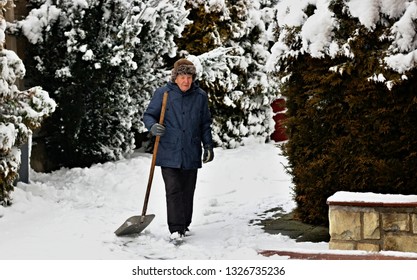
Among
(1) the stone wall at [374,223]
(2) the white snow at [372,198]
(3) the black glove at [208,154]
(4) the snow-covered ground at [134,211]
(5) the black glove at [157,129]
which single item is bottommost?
(4) the snow-covered ground at [134,211]

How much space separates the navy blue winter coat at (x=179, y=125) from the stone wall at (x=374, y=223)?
1.54 metres

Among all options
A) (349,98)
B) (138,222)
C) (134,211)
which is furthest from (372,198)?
(134,211)

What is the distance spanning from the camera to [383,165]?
6.40 metres

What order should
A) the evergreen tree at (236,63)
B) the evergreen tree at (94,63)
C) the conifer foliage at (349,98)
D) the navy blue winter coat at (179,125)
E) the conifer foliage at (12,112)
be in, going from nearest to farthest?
the conifer foliage at (349,98)
the navy blue winter coat at (179,125)
the conifer foliage at (12,112)
the evergreen tree at (94,63)
the evergreen tree at (236,63)

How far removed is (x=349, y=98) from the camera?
21.4ft

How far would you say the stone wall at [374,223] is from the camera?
5879 mm

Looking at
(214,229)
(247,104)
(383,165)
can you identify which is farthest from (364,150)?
(247,104)

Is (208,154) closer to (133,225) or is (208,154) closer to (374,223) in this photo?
(133,225)

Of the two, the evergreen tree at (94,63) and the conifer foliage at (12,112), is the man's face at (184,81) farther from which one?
the evergreen tree at (94,63)

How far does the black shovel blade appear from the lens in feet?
22.4

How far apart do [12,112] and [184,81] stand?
2.13 meters

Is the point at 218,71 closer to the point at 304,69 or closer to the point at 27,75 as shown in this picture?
the point at 27,75

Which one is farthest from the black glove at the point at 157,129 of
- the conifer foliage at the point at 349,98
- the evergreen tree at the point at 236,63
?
the evergreen tree at the point at 236,63

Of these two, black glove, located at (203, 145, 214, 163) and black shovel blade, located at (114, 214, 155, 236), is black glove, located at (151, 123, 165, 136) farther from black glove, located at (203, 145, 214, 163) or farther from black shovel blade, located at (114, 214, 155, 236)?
black shovel blade, located at (114, 214, 155, 236)
